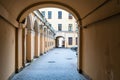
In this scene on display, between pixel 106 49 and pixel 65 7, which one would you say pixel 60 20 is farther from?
pixel 106 49

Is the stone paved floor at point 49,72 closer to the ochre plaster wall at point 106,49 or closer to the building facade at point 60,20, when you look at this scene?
the ochre plaster wall at point 106,49

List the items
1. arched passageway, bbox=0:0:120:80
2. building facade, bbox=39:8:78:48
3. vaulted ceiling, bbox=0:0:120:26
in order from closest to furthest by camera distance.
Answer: arched passageway, bbox=0:0:120:80, vaulted ceiling, bbox=0:0:120:26, building facade, bbox=39:8:78:48

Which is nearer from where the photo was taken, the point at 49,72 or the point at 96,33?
the point at 96,33

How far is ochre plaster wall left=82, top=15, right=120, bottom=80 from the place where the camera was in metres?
6.57

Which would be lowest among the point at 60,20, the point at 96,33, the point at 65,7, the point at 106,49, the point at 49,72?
the point at 49,72

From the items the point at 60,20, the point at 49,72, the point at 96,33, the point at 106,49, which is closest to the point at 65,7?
the point at 49,72

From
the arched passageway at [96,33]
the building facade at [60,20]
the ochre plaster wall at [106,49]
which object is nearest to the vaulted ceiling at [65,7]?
the arched passageway at [96,33]

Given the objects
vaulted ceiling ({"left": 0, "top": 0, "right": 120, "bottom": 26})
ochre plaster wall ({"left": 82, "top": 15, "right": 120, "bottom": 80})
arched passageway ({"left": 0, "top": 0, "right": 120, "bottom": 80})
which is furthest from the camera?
vaulted ceiling ({"left": 0, "top": 0, "right": 120, "bottom": 26})

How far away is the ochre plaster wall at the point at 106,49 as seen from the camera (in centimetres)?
657

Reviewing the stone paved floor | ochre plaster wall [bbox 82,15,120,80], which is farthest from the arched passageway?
the stone paved floor

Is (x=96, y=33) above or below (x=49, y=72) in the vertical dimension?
above

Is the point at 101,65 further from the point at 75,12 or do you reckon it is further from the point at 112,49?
the point at 75,12

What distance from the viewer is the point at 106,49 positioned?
25.1ft

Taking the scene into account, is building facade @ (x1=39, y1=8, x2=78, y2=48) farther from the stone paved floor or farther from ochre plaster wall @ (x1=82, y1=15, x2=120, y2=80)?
ochre plaster wall @ (x1=82, y1=15, x2=120, y2=80)
